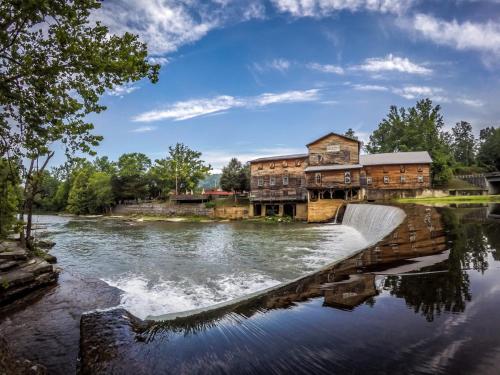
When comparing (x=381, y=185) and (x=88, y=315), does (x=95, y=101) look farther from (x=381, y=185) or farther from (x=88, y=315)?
(x=381, y=185)

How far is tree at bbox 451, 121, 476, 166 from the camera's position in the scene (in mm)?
86625

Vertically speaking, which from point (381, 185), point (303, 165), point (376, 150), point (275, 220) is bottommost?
point (275, 220)

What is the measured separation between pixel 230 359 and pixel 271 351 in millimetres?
571

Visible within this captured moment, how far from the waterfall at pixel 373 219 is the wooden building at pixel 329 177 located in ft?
21.9

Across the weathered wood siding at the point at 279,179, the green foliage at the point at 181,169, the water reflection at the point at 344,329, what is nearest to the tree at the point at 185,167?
the green foliage at the point at 181,169

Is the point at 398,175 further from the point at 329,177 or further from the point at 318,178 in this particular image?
the point at 318,178

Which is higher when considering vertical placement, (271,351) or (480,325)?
(480,325)

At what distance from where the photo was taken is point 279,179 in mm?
46094

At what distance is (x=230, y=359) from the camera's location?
391cm

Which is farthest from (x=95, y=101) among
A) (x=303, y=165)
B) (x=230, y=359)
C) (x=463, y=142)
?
(x=463, y=142)

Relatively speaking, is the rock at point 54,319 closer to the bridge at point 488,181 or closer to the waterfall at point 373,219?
the waterfall at point 373,219

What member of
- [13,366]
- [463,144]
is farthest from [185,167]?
[463,144]

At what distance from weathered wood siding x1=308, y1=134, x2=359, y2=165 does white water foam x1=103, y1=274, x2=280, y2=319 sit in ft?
106

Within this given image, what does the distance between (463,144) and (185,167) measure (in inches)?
3352
